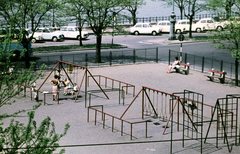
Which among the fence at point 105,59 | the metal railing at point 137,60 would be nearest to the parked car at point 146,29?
the metal railing at point 137,60

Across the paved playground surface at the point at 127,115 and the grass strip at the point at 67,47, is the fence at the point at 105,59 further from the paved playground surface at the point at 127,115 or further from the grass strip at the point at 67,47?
the grass strip at the point at 67,47

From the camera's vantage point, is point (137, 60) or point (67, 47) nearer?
point (137, 60)

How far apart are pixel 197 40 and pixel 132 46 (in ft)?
25.5

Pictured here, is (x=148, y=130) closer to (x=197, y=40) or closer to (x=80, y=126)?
(x=80, y=126)

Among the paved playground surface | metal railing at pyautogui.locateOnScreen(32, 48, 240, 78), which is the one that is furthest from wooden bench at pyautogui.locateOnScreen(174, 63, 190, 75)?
metal railing at pyautogui.locateOnScreen(32, 48, 240, 78)

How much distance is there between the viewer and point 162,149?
1338 centimetres

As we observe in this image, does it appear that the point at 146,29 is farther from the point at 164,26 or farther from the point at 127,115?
the point at 127,115

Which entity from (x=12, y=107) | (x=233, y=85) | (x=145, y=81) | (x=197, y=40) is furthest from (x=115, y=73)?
(x=197, y=40)

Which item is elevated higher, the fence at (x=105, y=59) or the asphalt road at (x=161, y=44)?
the asphalt road at (x=161, y=44)

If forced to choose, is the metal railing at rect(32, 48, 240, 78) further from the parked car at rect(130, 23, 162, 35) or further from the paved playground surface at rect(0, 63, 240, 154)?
the parked car at rect(130, 23, 162, 35)

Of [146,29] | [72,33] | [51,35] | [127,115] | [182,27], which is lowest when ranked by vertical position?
[127,115]

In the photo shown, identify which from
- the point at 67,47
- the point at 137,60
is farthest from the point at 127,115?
the point at 67,47

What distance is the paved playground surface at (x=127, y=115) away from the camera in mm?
13516

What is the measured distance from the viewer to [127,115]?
1747cm
